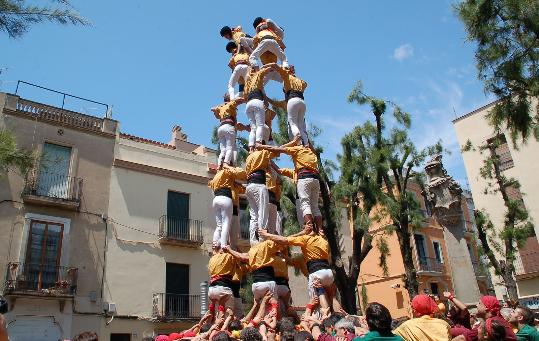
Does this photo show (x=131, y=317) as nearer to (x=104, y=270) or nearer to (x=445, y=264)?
(x=104, y=270)

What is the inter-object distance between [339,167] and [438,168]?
6485 mm

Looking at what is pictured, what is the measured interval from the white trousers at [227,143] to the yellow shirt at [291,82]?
1672 mm

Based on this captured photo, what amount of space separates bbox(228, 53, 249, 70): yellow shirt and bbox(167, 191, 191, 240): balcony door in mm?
10688

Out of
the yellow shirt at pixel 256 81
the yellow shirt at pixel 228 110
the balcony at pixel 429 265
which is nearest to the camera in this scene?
the yellow shirt at pixel 256 81

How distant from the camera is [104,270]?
19.9m

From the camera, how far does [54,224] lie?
19.3 m

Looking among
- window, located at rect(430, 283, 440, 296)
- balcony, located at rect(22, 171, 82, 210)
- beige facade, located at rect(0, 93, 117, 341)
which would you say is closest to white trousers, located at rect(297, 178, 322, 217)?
beige facade, located at rect(0, 93, 117, 341)

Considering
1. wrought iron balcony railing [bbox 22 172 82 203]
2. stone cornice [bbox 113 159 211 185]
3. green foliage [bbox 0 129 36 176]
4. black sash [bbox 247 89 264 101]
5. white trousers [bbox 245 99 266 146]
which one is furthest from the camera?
stone cornice [bbox 113 159 211 185]

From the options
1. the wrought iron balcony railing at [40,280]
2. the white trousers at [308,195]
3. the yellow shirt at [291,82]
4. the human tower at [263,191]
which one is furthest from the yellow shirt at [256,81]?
the wrought iron balcony railing at [40,280]

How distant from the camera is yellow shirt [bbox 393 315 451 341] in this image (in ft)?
14.2

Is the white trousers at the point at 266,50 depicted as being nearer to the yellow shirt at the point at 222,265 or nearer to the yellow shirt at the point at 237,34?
the yellow shirt at the point at 237,34

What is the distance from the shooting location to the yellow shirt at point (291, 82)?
1166cm

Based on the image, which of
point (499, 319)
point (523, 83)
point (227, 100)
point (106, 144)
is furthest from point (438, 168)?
point (106, 144)

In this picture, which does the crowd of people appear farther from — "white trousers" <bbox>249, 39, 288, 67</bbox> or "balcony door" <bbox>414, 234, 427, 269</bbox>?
"balcony door" <bbox>414, 234, 427, 269</bbox>
